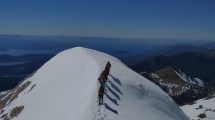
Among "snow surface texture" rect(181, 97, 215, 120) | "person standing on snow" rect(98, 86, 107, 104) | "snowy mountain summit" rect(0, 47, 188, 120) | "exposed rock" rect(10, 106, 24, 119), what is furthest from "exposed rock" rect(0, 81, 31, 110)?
"snow surface texture" rect(181, 97, 215, 120)

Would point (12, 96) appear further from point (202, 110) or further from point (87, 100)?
point (202, 110)

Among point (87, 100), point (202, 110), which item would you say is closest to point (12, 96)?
point (87, 100)

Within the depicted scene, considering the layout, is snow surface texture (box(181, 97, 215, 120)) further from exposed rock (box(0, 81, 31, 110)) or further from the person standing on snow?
the person standing on snow

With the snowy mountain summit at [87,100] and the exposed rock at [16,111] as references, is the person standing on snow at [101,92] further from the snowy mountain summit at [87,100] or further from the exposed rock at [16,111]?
the exposed rock at [16,111]

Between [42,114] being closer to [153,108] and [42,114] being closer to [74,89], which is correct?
[74,89]

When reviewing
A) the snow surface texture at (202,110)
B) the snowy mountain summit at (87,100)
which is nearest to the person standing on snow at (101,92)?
the snowy mountain summit at (87,100)

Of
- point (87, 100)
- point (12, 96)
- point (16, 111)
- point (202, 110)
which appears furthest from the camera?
point (202, 110)

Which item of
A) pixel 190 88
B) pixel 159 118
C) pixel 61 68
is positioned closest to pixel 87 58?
pixel 61 68

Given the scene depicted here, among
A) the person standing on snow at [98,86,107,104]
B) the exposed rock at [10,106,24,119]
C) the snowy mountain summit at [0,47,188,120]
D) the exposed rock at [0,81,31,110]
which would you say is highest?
the person standing on snow at [98,86,107,104]

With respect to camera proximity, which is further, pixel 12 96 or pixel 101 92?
pixel 12 96
